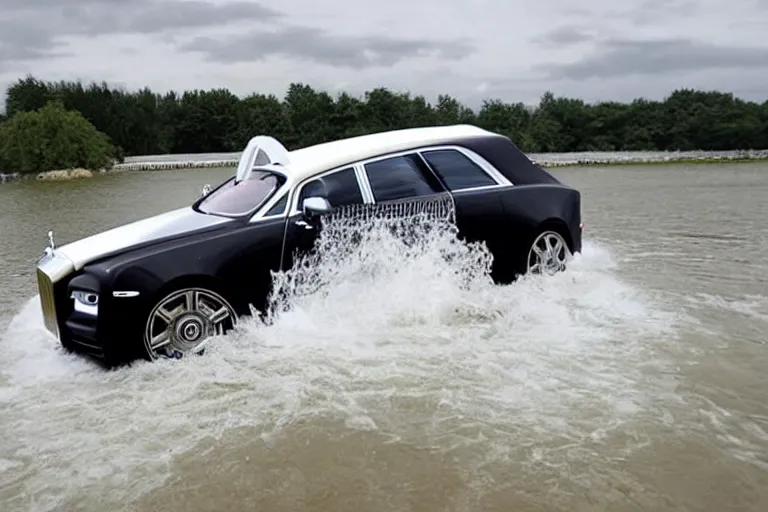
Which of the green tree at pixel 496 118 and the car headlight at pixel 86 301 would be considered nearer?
the car headlight at pixel 86 301

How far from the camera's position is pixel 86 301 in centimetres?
559

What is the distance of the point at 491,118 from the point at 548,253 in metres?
68.2

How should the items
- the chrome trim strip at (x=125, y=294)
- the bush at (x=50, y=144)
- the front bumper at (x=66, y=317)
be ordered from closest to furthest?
the chrome trim strip at (x=125, y=294), the front bumper at (x=66, y=317), the bush at (x=50, y=144)

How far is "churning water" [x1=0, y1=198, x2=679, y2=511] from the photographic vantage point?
409 cm

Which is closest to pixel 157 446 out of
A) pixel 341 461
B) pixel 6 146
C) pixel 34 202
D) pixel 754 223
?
pixel 341 461

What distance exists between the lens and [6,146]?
174 feet

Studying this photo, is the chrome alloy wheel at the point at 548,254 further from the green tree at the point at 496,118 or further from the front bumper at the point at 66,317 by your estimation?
the green tree at the point at 496,118

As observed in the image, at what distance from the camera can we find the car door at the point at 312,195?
6.22 metres

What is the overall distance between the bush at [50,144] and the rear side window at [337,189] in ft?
165

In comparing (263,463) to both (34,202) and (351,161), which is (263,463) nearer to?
(351,161)

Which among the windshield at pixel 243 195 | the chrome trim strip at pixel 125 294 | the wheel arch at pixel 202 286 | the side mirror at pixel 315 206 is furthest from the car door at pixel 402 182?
the chrome trim strip at pixel 125 294

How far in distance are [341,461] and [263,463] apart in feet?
1.41

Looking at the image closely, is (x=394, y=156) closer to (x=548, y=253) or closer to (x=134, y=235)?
(x=548, y=253)

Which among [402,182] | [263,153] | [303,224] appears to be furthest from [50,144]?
[303,224]
